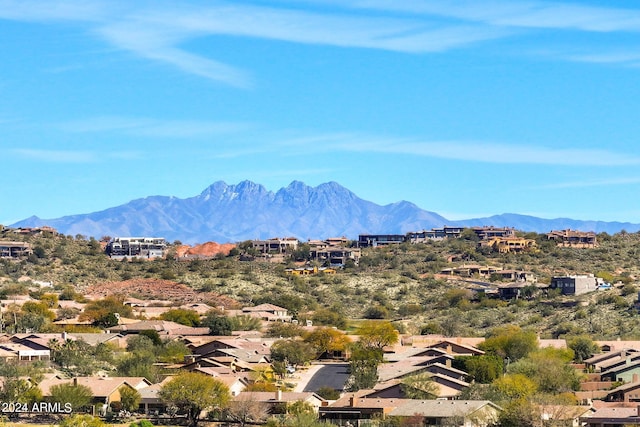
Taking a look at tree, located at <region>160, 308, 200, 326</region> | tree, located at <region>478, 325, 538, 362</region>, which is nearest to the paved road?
tree, located at <region>478, 325, 538, 362</region>

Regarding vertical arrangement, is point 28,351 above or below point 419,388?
above

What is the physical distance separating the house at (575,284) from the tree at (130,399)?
184 ft

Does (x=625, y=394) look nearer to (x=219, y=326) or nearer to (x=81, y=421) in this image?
(x=81, y=421)

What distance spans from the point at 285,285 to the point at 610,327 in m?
40.0

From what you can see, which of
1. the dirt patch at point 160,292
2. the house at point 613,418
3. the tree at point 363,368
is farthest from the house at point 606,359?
the dirt patch at point 160,292

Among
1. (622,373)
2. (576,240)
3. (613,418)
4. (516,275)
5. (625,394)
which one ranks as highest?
(576,240)

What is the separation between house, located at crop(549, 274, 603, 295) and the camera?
117938 mm

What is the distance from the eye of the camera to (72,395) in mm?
68375

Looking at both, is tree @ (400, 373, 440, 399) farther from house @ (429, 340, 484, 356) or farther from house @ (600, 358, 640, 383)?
house @ (429, 340, 484, 356)

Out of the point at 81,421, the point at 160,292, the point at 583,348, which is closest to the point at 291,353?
the point at 583,348

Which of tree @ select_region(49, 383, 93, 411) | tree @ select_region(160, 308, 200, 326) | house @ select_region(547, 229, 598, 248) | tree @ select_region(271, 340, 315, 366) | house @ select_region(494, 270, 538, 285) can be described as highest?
house @ select_region(547, 229, 598, 248)

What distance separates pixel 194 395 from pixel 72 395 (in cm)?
601

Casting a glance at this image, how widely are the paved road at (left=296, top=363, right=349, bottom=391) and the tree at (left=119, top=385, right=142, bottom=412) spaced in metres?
10.7

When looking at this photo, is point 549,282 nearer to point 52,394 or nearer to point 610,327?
point 610,327
